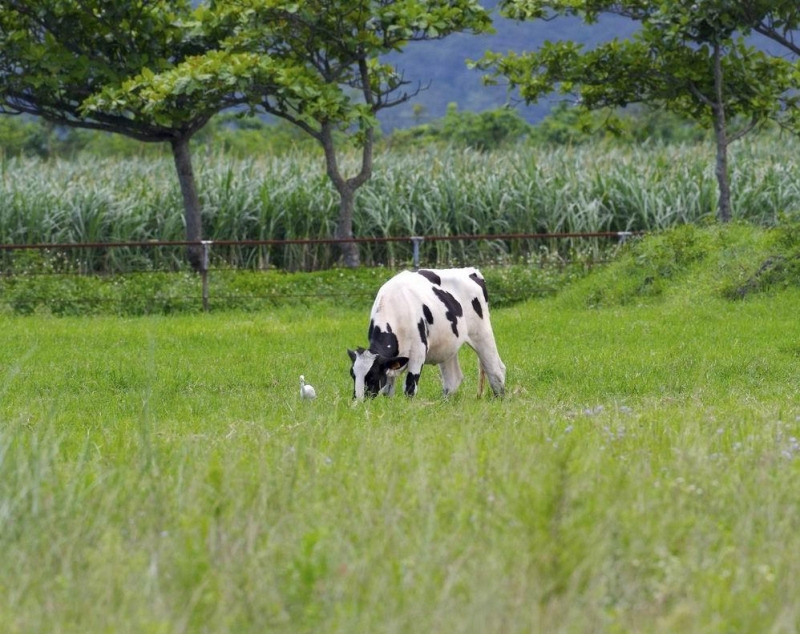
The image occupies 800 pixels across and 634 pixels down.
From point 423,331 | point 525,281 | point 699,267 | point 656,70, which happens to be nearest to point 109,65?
point 525,281

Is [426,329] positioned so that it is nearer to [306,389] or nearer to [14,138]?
[306,389]

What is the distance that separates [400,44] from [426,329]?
430 inches

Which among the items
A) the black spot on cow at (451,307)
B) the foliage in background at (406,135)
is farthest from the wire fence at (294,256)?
the foliage in background at (406,135)

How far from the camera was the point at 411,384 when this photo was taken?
10.7 metres

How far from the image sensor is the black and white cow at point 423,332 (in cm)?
1003

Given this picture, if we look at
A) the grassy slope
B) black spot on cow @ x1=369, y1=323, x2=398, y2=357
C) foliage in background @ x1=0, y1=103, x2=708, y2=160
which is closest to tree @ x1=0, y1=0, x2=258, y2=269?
black spot on cow @ x1=369, y1=323, x2=398, y2=357

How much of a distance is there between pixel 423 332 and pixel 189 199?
41.4 ft

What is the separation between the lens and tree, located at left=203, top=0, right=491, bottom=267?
1962 centimetres

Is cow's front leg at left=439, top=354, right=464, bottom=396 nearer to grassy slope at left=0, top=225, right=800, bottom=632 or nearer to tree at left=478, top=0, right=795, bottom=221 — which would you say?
grassy slope at left=0, top=225, right=800, bottom=632

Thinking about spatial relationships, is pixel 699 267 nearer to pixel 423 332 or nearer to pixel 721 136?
pixel 721 136

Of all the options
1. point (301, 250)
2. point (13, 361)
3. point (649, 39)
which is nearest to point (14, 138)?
point (301, 250)

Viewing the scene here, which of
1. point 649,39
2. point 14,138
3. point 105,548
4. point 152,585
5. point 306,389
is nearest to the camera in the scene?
point 152,585

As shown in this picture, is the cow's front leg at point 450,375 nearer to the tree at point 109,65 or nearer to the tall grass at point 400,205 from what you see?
the tree at point 109,65

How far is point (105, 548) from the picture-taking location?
15.8 feet
